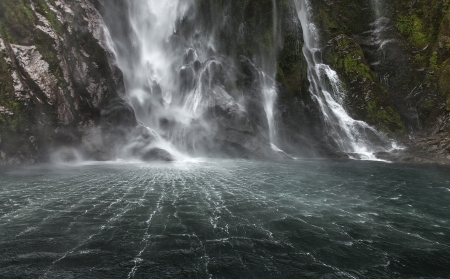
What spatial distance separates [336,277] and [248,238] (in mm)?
2586

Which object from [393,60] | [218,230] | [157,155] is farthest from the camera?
[393,60]

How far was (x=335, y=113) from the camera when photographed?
37469 millimetres

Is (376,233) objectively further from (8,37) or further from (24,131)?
(8,37)

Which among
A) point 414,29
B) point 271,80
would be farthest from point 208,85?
point 414,29

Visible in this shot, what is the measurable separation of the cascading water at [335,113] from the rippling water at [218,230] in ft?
67.3

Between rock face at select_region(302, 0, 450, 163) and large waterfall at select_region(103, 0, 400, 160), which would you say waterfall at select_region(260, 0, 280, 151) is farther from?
rock face at select_region(302, 0, 450, 163)

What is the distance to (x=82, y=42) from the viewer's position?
91.4 feet

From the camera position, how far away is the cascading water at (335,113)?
114ft

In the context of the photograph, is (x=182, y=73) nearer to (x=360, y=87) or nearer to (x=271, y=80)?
(x=271, y=80)

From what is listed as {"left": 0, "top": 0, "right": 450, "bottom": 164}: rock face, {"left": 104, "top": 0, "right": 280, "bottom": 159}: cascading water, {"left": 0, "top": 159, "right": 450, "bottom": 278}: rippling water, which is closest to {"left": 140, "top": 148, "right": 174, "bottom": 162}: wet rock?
{"left": 0, "top": 0, "right": 450, "bottom": 164}: rock face

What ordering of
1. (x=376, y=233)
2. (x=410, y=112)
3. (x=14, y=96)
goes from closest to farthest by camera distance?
(x=376, y=233) < (x=14, y=96) < (x=410, y=112)

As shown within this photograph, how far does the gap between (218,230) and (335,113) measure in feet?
109

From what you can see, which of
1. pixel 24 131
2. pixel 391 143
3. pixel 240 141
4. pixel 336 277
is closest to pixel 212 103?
pixel 240 141

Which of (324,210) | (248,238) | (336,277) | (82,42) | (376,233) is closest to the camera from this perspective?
(336,277)
